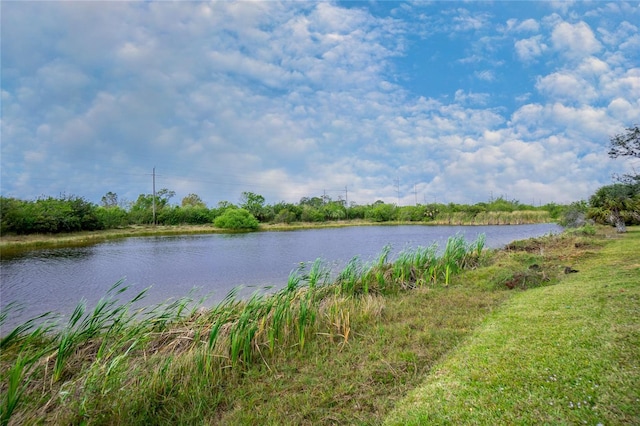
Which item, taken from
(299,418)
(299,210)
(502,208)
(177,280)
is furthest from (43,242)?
(502,208)

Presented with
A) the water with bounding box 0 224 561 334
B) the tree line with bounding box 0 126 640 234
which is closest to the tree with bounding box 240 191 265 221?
the tree line with bounding box 0 126 640 234

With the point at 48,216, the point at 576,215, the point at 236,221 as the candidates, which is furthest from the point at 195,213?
the point at 576,215

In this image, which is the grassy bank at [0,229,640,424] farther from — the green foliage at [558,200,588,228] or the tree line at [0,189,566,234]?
the tree line at [0,189,566,234]

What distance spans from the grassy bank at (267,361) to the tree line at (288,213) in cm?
885

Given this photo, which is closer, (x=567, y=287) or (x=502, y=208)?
(x=567, y=287)

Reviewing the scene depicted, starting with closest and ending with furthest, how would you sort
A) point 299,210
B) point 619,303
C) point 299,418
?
point 299,418 < point 619,303 < point 299,210

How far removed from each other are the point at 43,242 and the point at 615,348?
41491 mm

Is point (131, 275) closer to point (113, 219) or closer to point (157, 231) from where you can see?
point (157, 231)

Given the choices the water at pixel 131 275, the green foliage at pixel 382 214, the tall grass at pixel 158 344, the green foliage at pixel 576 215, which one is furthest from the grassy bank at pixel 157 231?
the tall grass at pixel 158 344

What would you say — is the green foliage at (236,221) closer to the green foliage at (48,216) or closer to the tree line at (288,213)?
the tree line at (288,213)

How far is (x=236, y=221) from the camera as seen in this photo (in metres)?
55.4

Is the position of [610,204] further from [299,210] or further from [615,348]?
[299,210]

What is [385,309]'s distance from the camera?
6832 mm

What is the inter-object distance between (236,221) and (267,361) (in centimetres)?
5253
